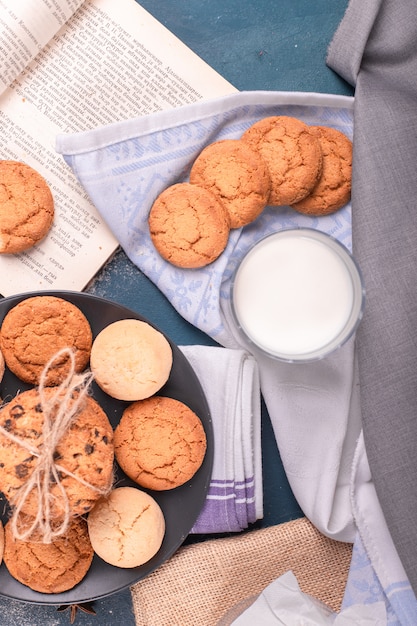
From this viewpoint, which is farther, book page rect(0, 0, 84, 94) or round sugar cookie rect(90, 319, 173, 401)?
book page rect(0, 0, 84, 94)

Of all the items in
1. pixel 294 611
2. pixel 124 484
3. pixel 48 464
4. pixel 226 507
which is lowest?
pixel 294 611

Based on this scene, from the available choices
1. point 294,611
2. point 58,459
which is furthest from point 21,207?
point 294,611

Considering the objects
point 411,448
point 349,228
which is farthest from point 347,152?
point 411,448

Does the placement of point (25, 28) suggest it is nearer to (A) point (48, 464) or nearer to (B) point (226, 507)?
(A) point (48, 464)

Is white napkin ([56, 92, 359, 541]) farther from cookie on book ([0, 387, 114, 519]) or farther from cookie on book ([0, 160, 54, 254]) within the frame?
cookie on book ([0, 387, 114, 519])

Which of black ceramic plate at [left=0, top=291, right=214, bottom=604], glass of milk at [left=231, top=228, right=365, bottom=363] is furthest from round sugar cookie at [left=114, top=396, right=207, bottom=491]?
glass of milk at [left=231, top=228, right=365, bottom=363]

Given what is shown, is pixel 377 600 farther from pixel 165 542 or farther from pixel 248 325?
pixel 248 325

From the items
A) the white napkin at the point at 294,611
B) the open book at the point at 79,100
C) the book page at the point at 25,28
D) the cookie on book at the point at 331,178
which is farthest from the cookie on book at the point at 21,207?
the white napkin at the point at 294,611
